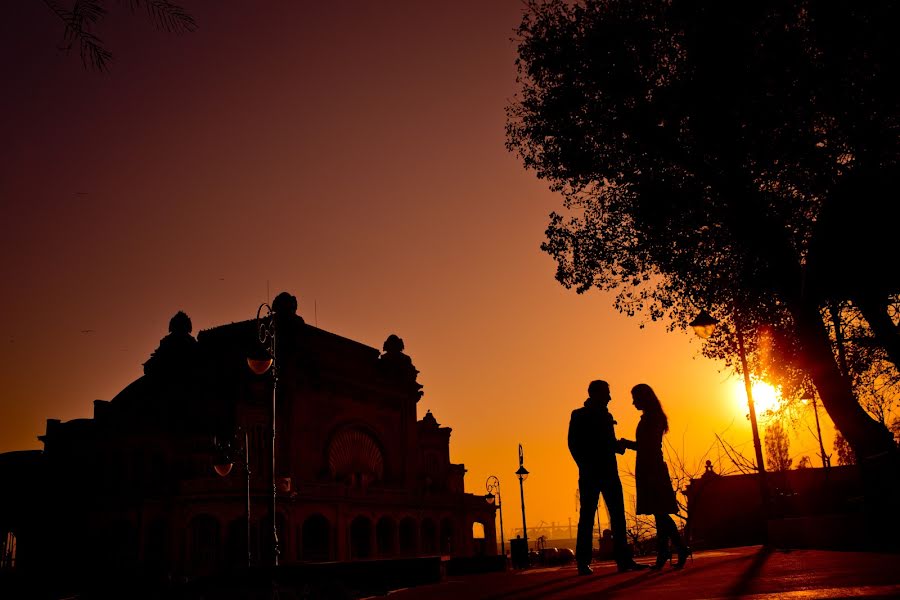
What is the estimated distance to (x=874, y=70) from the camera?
1094 centimetres

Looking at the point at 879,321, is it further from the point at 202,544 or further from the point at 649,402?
the point at 202,544

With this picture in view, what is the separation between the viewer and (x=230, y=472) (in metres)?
37.0

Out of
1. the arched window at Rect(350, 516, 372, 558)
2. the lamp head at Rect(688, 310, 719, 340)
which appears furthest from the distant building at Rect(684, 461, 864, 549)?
the arched window at Rect(350, 516, 372, 558)

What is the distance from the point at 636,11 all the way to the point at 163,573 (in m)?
18.8

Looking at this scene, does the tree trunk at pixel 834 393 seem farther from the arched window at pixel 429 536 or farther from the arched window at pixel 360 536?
the arched window at pixel 429 536

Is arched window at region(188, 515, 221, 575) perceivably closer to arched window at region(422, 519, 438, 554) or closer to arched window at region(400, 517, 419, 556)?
arched window at region(400, 517, 419, 556)

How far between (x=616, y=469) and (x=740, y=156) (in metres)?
6.63

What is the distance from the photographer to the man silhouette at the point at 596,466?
843 centimetres

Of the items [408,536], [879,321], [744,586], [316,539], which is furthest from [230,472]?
[744,586]

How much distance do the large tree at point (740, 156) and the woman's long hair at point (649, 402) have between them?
2.24 meters

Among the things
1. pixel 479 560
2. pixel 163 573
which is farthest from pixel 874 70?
pixel 163 573

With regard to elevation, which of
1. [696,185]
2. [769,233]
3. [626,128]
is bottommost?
[769,233]

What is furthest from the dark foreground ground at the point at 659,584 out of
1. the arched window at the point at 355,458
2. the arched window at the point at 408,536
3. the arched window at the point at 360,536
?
the arched window at the point at 355,458

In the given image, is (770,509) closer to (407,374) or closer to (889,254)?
(889,254)
